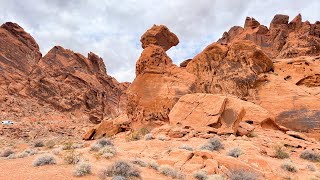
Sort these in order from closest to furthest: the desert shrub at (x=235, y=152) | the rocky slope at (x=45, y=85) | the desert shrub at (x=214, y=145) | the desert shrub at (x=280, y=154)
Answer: the desert shrub at (x=235, y=152)
the desert shrub at (x=214, y=145)
the desert shrub at (x=280, y=154)
the rocky slope at (x=45, y=85)

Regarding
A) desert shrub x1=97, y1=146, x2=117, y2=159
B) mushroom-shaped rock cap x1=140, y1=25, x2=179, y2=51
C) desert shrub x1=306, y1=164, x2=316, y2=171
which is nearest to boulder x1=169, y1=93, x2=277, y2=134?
desert shrub x1=306, y1=164, x2=316, y2=171

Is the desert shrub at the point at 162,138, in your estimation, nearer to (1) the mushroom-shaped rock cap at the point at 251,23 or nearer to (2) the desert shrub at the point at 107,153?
(2) the desert shrub at the point at 107,153

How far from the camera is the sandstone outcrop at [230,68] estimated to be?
25688mm

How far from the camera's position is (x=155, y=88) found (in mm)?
25453

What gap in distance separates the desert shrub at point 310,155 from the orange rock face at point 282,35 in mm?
37375

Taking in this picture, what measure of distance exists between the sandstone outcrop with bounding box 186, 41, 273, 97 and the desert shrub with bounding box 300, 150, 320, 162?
1032 cm

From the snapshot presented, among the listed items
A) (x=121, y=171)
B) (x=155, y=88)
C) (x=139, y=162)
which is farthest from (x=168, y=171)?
(x=155, y=88)

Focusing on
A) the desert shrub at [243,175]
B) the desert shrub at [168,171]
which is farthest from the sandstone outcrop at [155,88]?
the desert shrub at [243,175]

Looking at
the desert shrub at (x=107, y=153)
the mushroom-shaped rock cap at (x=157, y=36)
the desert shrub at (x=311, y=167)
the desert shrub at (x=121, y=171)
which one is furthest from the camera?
the mushroom-shaped rock cap at (x=157, y=36)

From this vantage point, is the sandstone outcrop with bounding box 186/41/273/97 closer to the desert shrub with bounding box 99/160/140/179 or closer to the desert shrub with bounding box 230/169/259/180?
the desert shrub with bounding box 230/169/259/180

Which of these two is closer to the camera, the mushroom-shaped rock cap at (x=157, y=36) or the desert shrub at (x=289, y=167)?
the desert shrub at (x=289, y=167)

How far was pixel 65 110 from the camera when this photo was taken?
198 feet

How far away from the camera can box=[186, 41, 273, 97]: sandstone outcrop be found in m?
25.7

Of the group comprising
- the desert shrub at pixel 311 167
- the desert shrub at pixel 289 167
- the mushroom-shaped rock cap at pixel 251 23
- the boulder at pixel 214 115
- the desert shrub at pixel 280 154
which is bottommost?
the desert shrub at pixel 311 167
